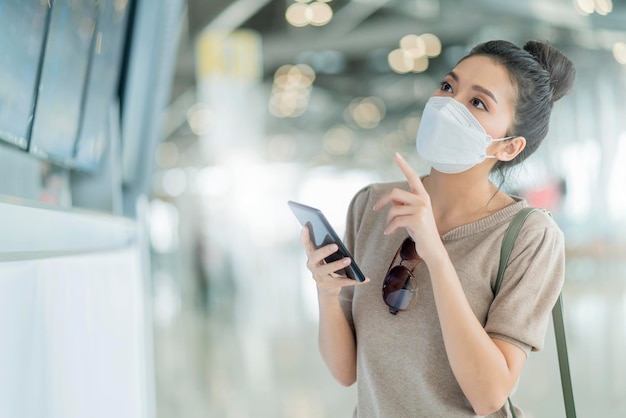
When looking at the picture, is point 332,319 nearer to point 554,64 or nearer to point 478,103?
point 478,103

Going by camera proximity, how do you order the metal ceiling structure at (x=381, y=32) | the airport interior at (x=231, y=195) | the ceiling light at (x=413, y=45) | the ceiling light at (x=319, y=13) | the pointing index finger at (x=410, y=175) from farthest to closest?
the ceiling light at (x=413, y=45) → the ceiling light at (x=319, y=13) → the metal ceiling structure at (x=381, y=32) → the airport interior at (x=231, y=195) → the pointing index finger at (x=410, y=175)

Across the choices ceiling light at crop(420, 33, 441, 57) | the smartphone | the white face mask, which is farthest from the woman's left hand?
ceiling light at crop(420, 33, 441, 57)

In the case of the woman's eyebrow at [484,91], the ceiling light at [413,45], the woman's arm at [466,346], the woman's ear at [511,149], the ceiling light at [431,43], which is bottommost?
the woman's arm at [466,346]

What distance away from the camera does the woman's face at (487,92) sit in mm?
1717

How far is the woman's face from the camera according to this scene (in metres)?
1.72

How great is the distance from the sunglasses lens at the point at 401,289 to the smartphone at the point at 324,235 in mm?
116

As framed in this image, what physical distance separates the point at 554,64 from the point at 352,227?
625 mm

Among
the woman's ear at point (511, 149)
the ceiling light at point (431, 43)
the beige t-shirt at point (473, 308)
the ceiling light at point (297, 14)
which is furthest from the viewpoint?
the ceiling light at point (431, 43)

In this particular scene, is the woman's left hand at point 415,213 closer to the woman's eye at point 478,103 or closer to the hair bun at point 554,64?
the woman's eye at point 478,103

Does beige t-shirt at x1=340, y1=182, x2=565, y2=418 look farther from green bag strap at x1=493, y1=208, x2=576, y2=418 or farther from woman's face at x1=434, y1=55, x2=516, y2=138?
woman's face at x1=434, y1=55, x2=516, y2=138

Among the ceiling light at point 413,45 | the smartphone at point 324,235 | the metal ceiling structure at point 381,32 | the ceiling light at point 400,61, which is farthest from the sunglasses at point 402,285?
the ceiling light at point 400,61

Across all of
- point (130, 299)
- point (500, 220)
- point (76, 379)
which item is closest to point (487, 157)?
point (500, 220)

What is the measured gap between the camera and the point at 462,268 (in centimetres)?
172

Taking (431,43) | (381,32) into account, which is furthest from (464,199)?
(381,32)
